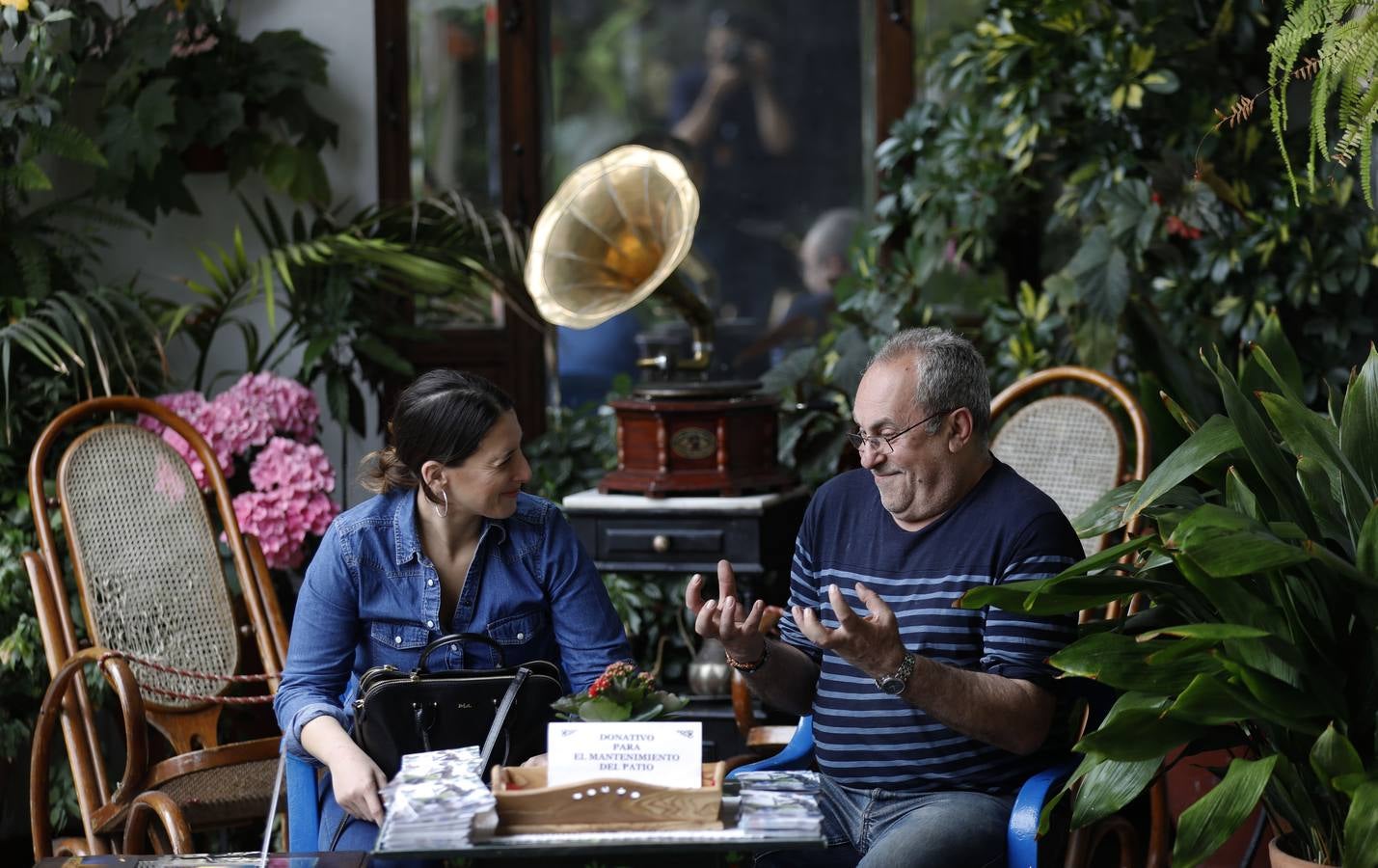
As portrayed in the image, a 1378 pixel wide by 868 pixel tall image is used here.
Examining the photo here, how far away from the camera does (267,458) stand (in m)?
3.73

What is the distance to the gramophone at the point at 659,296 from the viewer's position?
3689mm

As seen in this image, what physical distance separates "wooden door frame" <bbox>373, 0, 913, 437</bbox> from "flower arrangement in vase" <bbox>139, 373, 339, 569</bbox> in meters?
0.59

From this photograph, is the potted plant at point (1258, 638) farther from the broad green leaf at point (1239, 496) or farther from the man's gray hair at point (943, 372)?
the man's gray hair at point (943, 372)

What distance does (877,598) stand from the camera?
2025 millimetres

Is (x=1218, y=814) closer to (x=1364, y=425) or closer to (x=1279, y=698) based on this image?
(x=1279, y=698)

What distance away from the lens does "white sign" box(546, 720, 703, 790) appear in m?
1.81

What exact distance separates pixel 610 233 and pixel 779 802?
84.7 inches

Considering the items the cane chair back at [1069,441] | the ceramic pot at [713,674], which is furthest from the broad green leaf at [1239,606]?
the ceramic pot at [713,674]

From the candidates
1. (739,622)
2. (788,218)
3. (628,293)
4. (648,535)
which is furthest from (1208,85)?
(739,622)

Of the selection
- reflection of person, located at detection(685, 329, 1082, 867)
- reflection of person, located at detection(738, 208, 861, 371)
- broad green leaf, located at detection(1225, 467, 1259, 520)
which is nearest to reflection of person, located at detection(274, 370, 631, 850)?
reflection of person, located at detection(685, 329, 1082, 867)

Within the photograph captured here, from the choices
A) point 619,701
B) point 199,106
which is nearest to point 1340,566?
point 619,701

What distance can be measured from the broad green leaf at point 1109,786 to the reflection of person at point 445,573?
2.80 ft

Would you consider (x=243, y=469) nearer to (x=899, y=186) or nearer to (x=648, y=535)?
(x=648, y=535)

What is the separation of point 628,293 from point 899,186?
93 centimetres
